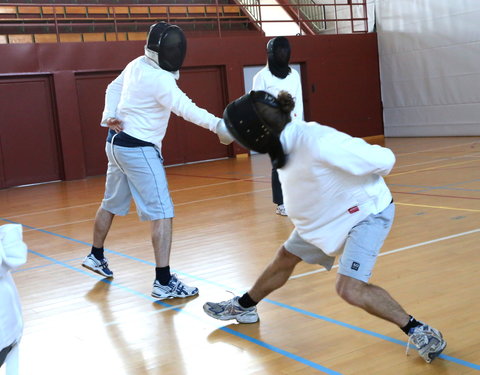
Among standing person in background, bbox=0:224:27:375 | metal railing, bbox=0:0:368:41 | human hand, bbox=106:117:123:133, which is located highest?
metal railing, bbox=0:0:368:41

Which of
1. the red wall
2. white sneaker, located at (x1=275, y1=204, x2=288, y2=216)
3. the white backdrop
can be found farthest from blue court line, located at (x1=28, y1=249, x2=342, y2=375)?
the white backdrop

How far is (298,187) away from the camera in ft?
9.16

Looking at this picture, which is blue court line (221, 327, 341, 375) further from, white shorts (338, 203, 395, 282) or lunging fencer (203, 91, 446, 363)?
white shorts (338, 203, 395, 282)

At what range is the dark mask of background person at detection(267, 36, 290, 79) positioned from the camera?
646 cm

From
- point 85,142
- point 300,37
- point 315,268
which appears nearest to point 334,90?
point 300,37

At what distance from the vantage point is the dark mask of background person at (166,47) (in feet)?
13.4

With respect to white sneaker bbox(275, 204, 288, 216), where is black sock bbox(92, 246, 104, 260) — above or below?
above

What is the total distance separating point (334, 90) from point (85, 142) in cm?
633

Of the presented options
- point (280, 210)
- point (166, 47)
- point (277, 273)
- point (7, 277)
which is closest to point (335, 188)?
point (277, 273)

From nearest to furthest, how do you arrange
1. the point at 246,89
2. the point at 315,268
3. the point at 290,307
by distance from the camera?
1. the point at 290,307
2. the point at 315,268
3. the point at 246,89

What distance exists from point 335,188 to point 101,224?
96.2 inches

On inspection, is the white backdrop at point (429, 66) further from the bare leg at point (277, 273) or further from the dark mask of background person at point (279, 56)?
the bare leg at point (277, 273)

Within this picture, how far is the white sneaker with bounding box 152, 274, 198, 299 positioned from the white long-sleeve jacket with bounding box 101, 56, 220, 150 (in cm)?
91

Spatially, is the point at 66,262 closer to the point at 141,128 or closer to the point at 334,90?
the point at 141,128
